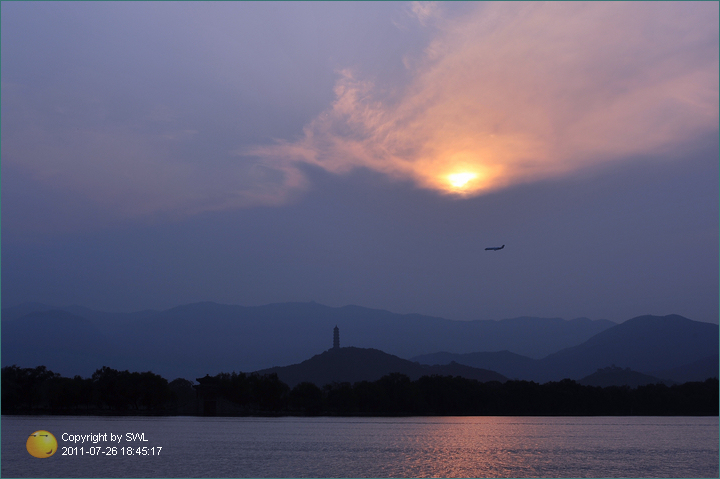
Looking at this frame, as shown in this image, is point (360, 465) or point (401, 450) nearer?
point (360, 465)

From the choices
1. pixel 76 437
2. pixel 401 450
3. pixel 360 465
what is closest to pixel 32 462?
pixel 76 437

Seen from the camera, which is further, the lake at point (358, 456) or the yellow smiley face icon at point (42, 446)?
the yellow smiley face icon at point (42, 446)

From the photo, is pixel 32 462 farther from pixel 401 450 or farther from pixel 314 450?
pixel 401 450

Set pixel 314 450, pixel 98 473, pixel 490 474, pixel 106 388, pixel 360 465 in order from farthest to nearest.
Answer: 1. pixel 106 388
2. pixel 314 450
3. pixel 360 465
4. pixel 490 474
5. pixel 98 473

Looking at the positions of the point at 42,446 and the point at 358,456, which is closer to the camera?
the point at 42,446

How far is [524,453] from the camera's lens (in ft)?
280

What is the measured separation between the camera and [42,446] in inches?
2968

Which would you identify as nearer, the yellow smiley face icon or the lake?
the lake

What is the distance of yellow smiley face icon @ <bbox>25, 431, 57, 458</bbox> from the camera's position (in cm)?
7306

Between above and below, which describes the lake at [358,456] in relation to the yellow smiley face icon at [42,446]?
below

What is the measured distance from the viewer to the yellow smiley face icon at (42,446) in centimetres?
7306

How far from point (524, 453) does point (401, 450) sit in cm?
1577

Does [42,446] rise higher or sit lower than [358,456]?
higher

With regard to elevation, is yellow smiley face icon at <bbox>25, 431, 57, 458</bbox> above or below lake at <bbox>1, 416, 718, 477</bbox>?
above
